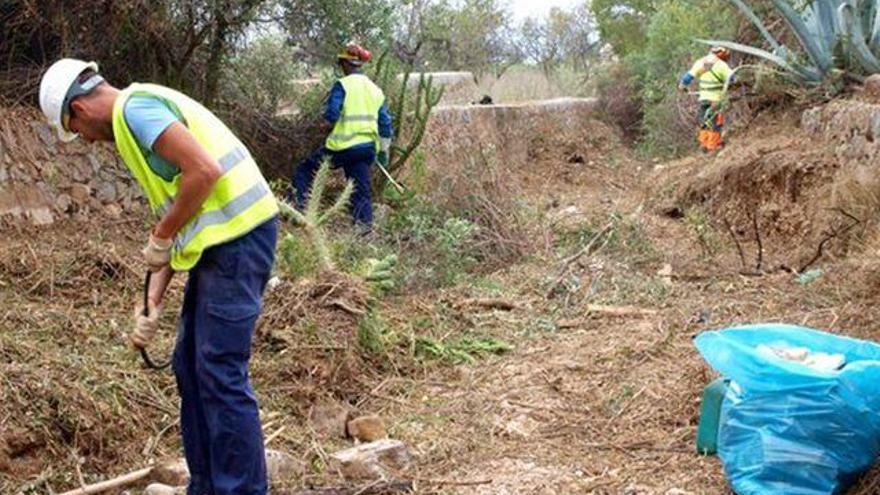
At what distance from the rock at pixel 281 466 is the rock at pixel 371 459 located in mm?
151

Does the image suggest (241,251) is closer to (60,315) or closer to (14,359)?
(14,359)

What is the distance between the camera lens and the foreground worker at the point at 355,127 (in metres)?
8.65

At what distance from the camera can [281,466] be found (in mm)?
4086

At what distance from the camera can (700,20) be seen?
15922 mm

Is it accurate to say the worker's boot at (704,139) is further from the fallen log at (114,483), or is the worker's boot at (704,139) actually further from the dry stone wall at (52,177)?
the fallen log at (114,483)

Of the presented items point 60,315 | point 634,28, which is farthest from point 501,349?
point 634,28

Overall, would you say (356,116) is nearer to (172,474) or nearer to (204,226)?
(172,474)

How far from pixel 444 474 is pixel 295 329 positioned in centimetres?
140

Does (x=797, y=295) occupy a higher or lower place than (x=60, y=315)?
lower

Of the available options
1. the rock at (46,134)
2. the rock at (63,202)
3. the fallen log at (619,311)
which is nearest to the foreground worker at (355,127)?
the rock at (63,202)

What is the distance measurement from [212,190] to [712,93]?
10.00 m

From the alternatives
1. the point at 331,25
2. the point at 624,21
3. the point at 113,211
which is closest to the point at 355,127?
the point at 331,25

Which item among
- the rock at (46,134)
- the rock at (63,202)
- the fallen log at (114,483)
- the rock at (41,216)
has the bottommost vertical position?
the fallen log at (114,483)

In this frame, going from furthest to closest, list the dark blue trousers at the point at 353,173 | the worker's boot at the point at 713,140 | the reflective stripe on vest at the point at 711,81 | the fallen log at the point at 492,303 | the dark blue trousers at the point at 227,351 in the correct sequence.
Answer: the reflective stripe on vest at the point at 711,81, the worker's boot at the point at 713,140, the dark blue trousers at the point at 353,173, the fallen log at the point at 492,303, the dark blue trousers at the point at 227,351
